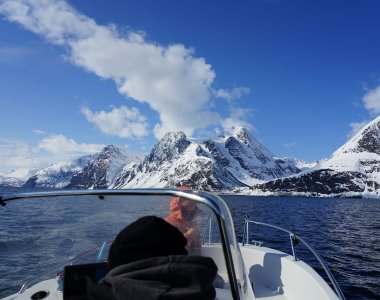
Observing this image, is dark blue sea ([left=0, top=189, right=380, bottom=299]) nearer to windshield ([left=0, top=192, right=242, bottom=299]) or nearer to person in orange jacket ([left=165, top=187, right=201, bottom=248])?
windshield ([left=0, top=192, right=242, bottom=299])

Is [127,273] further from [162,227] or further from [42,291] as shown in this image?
[42,291]

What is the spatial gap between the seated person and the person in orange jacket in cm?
149

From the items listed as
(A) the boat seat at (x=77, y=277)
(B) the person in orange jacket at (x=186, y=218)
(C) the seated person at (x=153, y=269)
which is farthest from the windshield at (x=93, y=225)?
(C) the seated person at (x=153, y=269)

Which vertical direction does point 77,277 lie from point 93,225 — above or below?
below

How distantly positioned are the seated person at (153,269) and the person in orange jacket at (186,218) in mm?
1491

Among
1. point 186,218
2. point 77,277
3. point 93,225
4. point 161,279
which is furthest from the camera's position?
point 93,225

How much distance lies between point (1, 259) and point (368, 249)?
28616 millimetres

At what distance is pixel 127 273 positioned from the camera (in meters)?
1.96

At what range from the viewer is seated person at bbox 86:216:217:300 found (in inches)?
74.8

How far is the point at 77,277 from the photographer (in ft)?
13.4

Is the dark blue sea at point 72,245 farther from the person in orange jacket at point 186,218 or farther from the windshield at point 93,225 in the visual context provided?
the person in orange jacket at point 186,218

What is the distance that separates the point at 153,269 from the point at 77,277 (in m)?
2.55

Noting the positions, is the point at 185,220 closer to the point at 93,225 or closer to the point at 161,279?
the point at 93,225

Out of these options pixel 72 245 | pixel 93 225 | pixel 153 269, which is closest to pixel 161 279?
pixel 153 269
